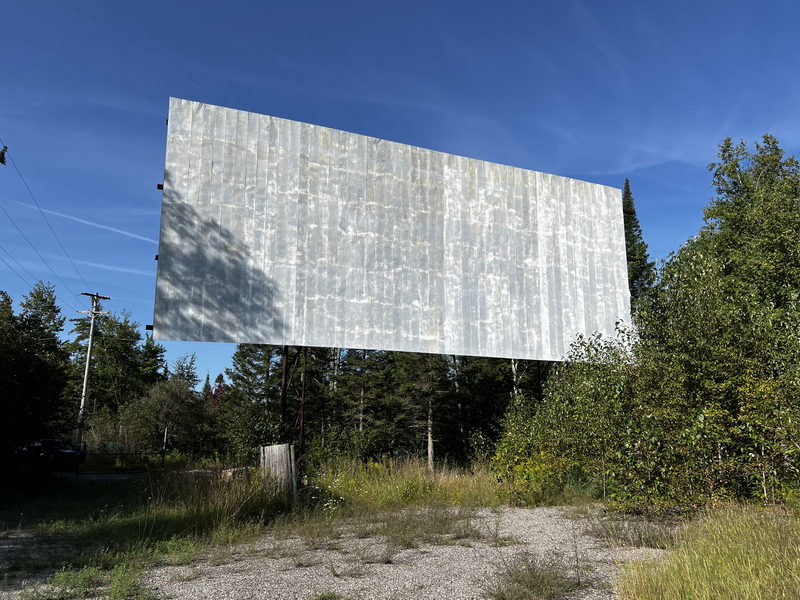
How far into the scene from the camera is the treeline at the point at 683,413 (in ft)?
27.2

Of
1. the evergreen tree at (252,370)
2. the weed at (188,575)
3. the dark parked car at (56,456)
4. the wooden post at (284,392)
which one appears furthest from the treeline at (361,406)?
the weed at (188,575)

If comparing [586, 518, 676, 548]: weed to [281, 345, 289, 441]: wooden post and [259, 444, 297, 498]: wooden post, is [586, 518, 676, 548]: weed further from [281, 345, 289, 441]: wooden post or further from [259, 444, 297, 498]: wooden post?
[281, 345, 289, 441]: wooden post

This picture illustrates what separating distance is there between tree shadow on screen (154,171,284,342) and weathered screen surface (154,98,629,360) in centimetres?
3

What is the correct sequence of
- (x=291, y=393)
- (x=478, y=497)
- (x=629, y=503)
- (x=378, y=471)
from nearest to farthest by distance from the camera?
(x=629, y=503) → (x=478, y=497) → (x=378, y=471) → (x=291, y=393)

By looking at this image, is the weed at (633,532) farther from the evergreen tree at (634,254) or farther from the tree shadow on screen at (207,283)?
the evergreen tree at (634,254)

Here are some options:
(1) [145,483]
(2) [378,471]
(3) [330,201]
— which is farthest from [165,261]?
(2) [378,471]

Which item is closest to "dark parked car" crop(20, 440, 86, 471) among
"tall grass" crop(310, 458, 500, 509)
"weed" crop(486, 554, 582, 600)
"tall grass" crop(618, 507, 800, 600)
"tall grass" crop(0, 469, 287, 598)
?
"tall grass" crop(0, 469, 287, 598)

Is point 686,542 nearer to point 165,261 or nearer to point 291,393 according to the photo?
point 165,261

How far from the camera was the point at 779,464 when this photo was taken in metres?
8.44

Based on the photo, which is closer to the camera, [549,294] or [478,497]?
[478,497]

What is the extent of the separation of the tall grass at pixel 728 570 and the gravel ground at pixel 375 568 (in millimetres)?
476

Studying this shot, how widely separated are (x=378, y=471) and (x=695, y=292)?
289 inches

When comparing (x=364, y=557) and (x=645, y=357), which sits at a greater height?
(x=645, y=357)

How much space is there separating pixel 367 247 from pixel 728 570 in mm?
10633
